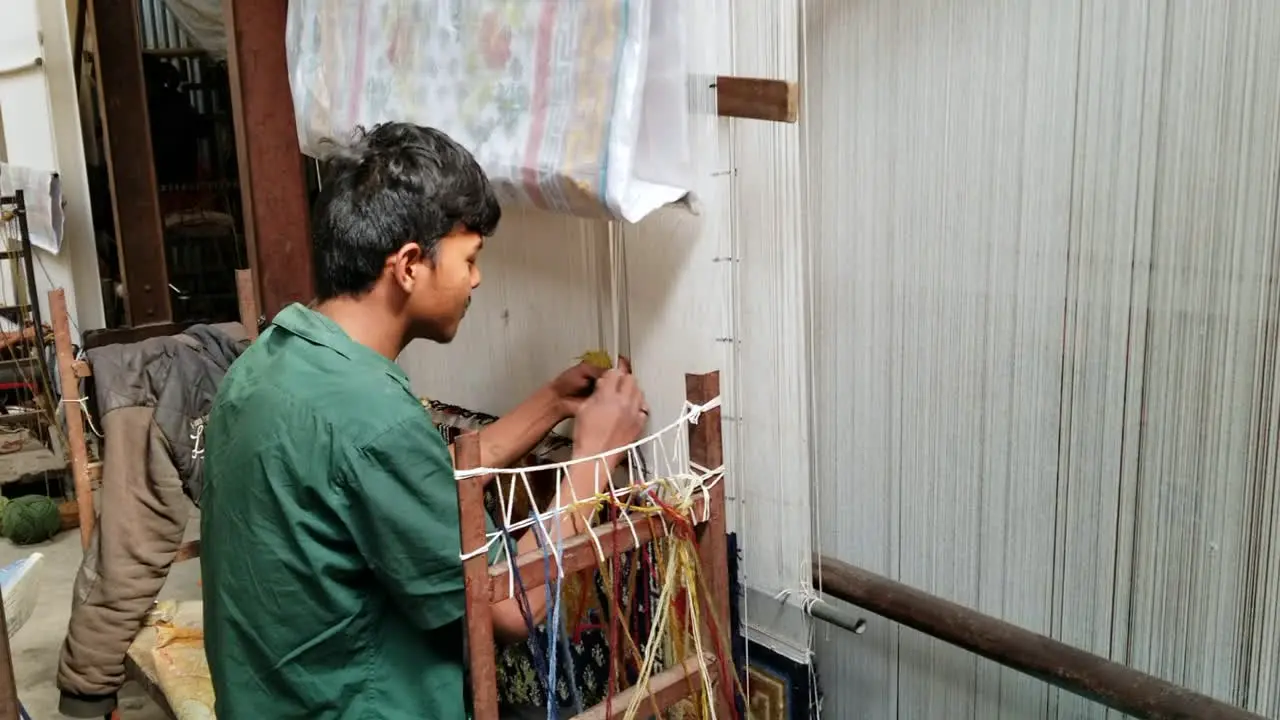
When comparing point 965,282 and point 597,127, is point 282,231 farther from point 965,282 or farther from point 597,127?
point 965,282

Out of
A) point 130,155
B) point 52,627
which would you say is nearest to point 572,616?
point 52,627

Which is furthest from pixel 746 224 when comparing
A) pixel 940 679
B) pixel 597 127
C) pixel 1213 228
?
pixel 940 679

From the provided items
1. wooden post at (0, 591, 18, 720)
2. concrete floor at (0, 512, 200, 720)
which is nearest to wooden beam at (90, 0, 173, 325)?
concrete floor at (0, 512, 200, 720)

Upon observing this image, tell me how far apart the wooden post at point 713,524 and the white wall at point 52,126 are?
4632mm

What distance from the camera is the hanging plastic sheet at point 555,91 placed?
4.36 feet

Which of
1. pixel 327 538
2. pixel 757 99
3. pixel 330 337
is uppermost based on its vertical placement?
pixel 757 99

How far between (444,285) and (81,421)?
5.27 feet

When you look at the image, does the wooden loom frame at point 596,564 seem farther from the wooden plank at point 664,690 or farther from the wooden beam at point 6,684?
the wooden beam at point 6,684

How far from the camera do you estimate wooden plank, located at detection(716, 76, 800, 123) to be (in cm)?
131

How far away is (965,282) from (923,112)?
229 millimetres

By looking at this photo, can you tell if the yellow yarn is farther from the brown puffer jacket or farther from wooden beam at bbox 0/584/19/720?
the brown puffer jacket

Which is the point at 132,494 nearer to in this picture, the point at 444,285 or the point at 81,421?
the point at 81,421

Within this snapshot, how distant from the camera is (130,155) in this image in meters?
4.80

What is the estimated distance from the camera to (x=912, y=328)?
1.45m
